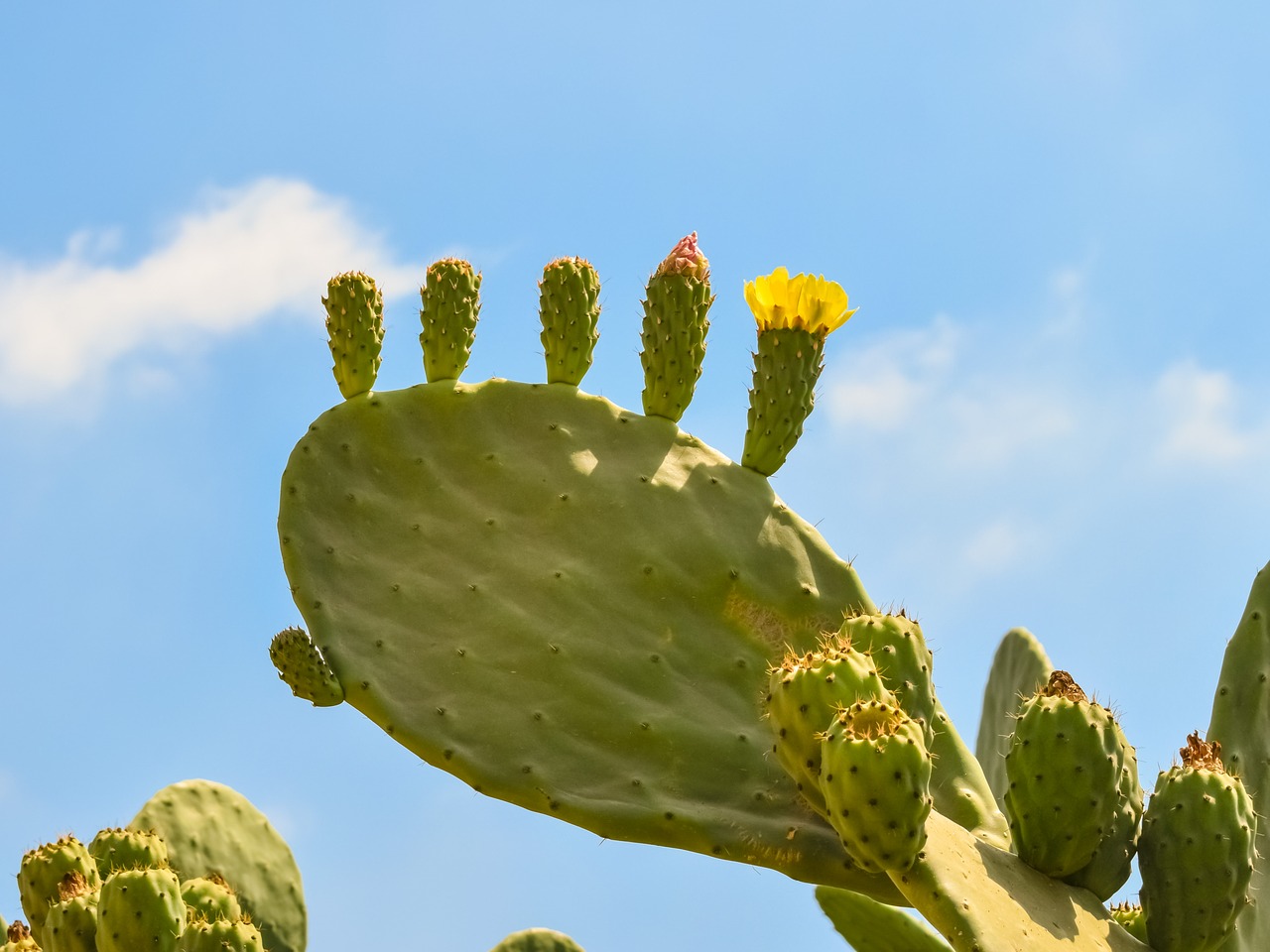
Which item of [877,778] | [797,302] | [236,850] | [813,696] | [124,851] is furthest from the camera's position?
[236,850]

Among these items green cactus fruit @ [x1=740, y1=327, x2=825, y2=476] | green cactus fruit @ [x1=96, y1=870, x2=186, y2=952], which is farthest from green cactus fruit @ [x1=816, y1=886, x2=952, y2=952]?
green cactus fruit @ [x1=96, y1=870, x2=186, y2=952]

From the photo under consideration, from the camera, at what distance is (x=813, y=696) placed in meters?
2.58

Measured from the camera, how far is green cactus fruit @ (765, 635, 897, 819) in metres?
2.56

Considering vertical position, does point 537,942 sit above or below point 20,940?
above

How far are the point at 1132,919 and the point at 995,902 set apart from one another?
93 cm

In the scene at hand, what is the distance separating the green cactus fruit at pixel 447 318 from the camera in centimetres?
337

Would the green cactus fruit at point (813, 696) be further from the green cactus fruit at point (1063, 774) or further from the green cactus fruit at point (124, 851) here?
the green cactus fruit at point (124, 851)

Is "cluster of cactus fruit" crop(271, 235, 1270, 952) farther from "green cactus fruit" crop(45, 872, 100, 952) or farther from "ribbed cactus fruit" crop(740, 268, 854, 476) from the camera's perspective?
"green cactus fruit" crop(45, 872, 100, 952)

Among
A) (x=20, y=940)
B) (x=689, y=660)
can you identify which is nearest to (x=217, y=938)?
(x=20, y=940)

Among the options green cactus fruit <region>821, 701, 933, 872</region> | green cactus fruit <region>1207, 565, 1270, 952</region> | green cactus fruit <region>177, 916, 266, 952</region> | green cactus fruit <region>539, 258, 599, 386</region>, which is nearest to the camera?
green cactus fruit <region>821, 701, 933, 872</region>

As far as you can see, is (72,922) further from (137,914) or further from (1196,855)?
(1196,855)

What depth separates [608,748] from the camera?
2.90m

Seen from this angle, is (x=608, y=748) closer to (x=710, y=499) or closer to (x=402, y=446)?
(x=710, y=499)

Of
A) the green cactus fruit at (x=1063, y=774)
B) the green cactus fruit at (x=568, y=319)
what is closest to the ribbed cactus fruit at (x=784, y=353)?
the green cactus fruit at (x=568, y=319)
